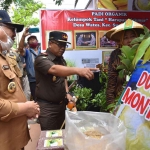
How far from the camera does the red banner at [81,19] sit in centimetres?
378

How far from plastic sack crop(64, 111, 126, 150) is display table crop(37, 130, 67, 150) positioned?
417 millimetres

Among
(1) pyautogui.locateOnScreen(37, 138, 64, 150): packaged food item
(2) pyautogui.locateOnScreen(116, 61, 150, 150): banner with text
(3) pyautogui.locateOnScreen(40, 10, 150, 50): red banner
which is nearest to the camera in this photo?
(2) pyautogui.locateOnScreen(116, 61, 150, 150): banner with text

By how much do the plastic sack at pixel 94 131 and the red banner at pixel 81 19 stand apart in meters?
2.92

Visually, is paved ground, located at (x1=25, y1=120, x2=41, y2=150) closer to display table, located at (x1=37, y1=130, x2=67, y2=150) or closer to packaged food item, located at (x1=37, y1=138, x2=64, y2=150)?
display table, located at (x1=37, y1=130, x2=67, y2=150)

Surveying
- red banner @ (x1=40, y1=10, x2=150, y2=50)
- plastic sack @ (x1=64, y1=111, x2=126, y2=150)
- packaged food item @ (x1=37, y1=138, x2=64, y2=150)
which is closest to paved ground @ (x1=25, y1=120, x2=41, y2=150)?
packaged food item @ (x1=37, y1=138, x2=64, y2=150)

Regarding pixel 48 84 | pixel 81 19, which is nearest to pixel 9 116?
pixel 48 84

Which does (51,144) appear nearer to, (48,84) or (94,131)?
(94,131)

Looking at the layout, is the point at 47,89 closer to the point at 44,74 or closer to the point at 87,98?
the point at 44,74

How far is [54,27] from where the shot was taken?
12.6ft

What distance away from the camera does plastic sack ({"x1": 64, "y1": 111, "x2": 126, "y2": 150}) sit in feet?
2.64

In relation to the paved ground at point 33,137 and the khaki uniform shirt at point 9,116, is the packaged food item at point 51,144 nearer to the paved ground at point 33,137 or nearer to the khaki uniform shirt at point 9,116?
the khaki uniform shirt at point 9,116

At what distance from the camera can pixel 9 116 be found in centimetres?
138

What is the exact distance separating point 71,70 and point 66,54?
203 centimetres

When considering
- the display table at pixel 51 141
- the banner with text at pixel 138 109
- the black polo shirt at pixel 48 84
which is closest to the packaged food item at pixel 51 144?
the display table at pixel 51 141
